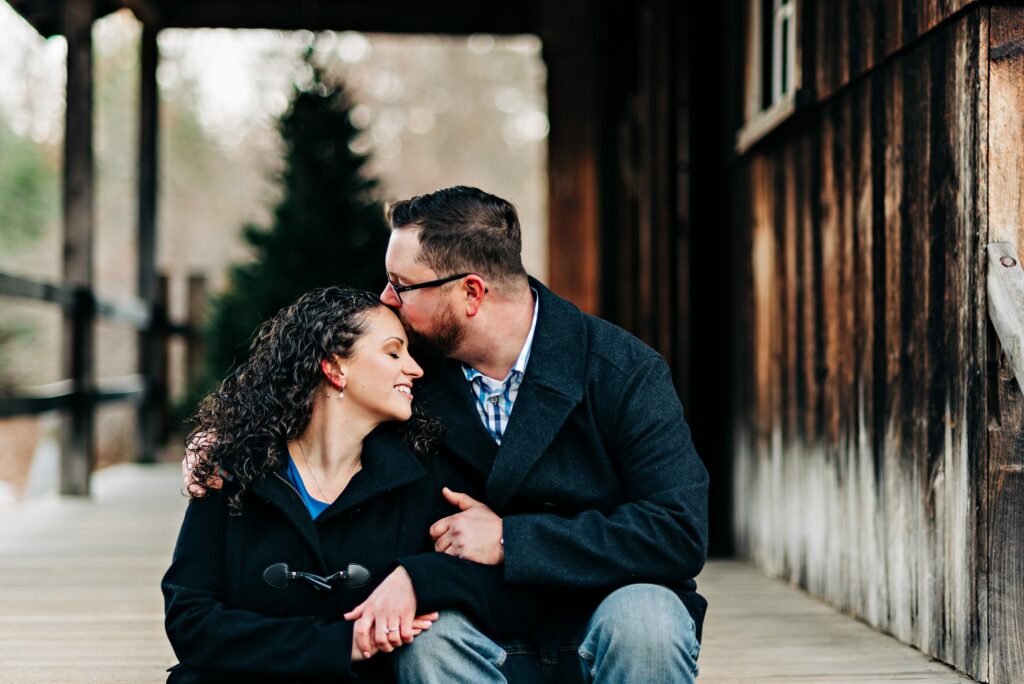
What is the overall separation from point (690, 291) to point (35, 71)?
1250cm

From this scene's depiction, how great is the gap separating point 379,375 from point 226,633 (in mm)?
534

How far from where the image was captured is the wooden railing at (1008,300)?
2320 millimetres

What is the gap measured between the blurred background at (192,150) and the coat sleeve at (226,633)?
274 inches

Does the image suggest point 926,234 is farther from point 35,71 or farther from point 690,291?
point 35,71

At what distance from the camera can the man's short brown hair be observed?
2322mm

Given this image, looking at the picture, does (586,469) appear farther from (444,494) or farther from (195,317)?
(195,317)

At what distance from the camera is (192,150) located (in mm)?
16547

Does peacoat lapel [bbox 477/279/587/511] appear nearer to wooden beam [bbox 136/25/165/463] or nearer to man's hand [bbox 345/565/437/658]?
man's hand [bbox 345/565/437/658]

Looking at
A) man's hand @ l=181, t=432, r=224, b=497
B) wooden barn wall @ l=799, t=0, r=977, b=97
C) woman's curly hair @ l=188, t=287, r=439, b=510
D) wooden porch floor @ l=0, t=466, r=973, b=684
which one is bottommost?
wooden porch floor @ l=0, t=466, r=973, b=684

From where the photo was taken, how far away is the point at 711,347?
14.3 ft

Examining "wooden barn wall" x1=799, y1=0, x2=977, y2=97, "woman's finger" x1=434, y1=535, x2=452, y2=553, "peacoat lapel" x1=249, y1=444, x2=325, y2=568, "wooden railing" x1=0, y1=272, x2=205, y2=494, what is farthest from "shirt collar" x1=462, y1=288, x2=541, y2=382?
"wooden railing" x1=0, y1=272, x2=205, y2=494

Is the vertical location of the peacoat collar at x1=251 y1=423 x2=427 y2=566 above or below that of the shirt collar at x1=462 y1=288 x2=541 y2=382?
below

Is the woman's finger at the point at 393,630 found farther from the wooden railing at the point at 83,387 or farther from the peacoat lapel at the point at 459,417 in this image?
the wooden railing at the point at 83,387

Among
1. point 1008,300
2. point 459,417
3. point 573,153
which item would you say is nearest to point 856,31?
point 1008,300
